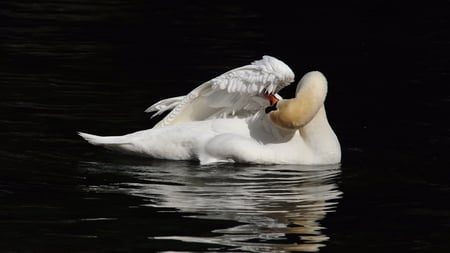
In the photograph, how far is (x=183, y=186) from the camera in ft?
39.6

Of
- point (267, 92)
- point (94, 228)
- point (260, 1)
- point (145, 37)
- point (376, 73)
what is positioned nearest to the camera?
point (94, 228)

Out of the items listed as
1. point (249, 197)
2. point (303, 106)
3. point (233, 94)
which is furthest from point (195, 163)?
point (249, 197)

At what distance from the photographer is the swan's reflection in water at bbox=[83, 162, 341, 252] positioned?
10.2m

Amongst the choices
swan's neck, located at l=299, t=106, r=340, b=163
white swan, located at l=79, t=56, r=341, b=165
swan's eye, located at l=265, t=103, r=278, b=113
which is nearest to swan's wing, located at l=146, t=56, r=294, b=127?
white swan, located at l=79, t=56, r=341, b=165

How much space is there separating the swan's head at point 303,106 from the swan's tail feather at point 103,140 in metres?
1.43

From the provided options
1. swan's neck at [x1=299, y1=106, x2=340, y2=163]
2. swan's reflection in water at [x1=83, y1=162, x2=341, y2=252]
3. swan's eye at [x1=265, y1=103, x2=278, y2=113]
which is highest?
swan's eye at [x1=265, y1=103, x2=278, y2=113]

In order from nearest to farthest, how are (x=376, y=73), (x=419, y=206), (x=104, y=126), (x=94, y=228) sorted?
(x=94, y=228)
(x=419, y=206)
(x=104, y=126)
(x=376, y=73)

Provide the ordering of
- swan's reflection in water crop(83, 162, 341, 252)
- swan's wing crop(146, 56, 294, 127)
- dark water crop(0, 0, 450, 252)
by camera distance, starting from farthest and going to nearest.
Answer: swan's wing crop(146, 56, 294, 127)
dark water crop(0, 0, 450, 252)
swan's reflection in water crop(83, 162, 341, 252)

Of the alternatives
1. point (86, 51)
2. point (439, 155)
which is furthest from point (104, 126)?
point (86, 51)

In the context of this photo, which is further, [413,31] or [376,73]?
[413,31]

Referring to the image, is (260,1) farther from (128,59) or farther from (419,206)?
(419,206)

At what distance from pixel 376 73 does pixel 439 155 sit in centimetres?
493

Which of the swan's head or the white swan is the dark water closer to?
the white swan

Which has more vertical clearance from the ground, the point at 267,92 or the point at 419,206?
the point at 267,92
